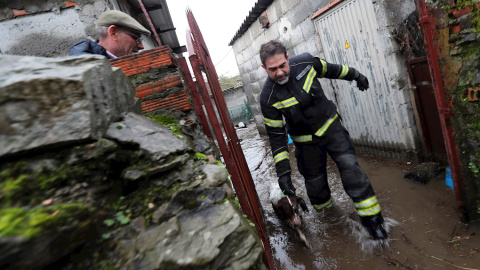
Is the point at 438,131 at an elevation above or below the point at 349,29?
below

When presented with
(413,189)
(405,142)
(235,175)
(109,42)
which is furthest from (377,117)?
(109,42)

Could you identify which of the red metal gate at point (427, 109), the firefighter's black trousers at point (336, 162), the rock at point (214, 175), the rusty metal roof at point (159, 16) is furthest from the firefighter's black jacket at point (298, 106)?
the rusty metal roof at point (159, 16)

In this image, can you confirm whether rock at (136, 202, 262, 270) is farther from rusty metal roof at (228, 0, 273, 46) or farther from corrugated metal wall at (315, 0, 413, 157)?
rusty metal roof at (228, 0, 273, 46)

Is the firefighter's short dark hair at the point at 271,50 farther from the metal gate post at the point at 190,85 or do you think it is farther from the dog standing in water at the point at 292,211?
the dog standing in water at the point at 292,211

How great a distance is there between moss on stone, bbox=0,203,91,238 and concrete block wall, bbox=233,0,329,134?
189 inches

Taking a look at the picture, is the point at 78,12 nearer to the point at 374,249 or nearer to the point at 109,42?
the point at 109,42

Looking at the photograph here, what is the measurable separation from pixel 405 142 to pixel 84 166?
425cm

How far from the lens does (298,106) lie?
97.2 inches

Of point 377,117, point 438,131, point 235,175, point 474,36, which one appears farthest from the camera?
point 377,117

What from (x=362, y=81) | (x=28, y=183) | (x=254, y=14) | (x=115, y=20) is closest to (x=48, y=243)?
(x=28, y=183)

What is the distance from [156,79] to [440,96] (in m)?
2.30

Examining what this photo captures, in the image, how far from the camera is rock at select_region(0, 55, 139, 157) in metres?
0.82

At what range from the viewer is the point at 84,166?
953 millimetres

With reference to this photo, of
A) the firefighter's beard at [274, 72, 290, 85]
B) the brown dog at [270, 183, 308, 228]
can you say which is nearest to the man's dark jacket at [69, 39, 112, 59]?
the firefighter's beard at [274, 72, 290, 85]
